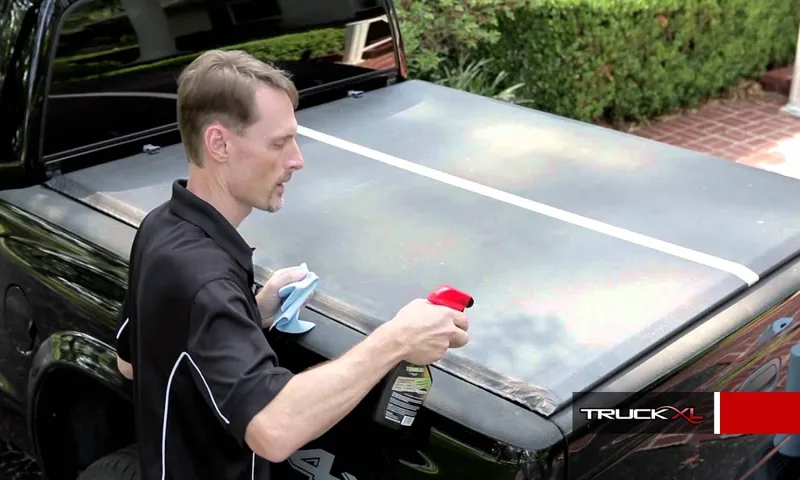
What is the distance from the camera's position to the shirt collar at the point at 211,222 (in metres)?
2.06

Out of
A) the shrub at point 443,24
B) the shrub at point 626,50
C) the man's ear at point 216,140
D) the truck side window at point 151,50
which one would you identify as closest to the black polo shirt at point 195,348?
the man's ear at point 216,140

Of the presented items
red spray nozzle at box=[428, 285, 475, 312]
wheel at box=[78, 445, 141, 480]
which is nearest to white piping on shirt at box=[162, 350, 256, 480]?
red spray nozzle at box=[428, 285, 475, 312]

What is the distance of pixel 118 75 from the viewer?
3281mm

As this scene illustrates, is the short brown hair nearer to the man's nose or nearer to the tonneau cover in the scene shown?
the man's nose

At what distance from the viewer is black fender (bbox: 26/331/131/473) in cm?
255

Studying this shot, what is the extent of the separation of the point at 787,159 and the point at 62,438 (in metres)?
6.06

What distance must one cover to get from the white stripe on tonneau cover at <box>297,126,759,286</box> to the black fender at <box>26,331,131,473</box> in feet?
3.64

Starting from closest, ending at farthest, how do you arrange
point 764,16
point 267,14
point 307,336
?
point 307,336, point 267,14, point 764,16

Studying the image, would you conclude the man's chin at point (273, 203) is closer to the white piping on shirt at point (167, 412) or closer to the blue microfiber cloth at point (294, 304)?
the blue microfiber cloth at point (294, 304)

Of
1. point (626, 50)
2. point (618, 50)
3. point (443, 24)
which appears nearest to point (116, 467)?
point (443, 24)

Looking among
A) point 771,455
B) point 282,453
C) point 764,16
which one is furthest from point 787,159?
point 282,453

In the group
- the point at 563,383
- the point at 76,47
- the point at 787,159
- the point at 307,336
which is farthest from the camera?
the point at 787,159

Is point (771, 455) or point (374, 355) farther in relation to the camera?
point (771, 455)

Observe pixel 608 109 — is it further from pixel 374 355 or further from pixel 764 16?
pixel 374 355
